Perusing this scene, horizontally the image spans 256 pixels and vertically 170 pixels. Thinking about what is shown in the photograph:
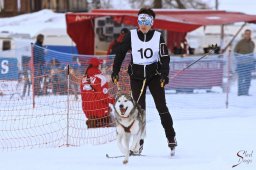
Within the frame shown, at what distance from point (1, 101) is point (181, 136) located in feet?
15.2

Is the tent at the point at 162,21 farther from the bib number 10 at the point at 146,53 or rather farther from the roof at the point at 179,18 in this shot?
the bib number 10 at the point at 146,53

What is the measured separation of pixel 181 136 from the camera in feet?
24.9

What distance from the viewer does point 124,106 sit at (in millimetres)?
5488

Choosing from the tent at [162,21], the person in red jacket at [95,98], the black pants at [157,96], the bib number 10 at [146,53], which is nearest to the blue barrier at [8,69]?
the tent at [162,21]

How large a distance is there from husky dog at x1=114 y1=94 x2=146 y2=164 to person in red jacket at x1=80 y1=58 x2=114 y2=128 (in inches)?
111

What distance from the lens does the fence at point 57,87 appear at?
8.53 meters

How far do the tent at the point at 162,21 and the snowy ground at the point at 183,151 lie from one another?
3882 mm

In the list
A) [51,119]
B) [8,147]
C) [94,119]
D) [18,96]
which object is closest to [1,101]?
[18,96]

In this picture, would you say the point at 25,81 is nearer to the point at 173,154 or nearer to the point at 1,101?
the point at 1,101

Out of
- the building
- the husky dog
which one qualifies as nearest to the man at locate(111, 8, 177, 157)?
the husky dog

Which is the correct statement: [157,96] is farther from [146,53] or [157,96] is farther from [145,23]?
[145,23]

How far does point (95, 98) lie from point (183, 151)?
2604 millimetres

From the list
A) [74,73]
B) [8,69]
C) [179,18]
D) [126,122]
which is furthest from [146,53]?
[179,18]

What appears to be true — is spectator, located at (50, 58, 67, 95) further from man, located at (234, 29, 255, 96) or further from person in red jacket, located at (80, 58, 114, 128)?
man, located at (234, 29, 255, 96)
